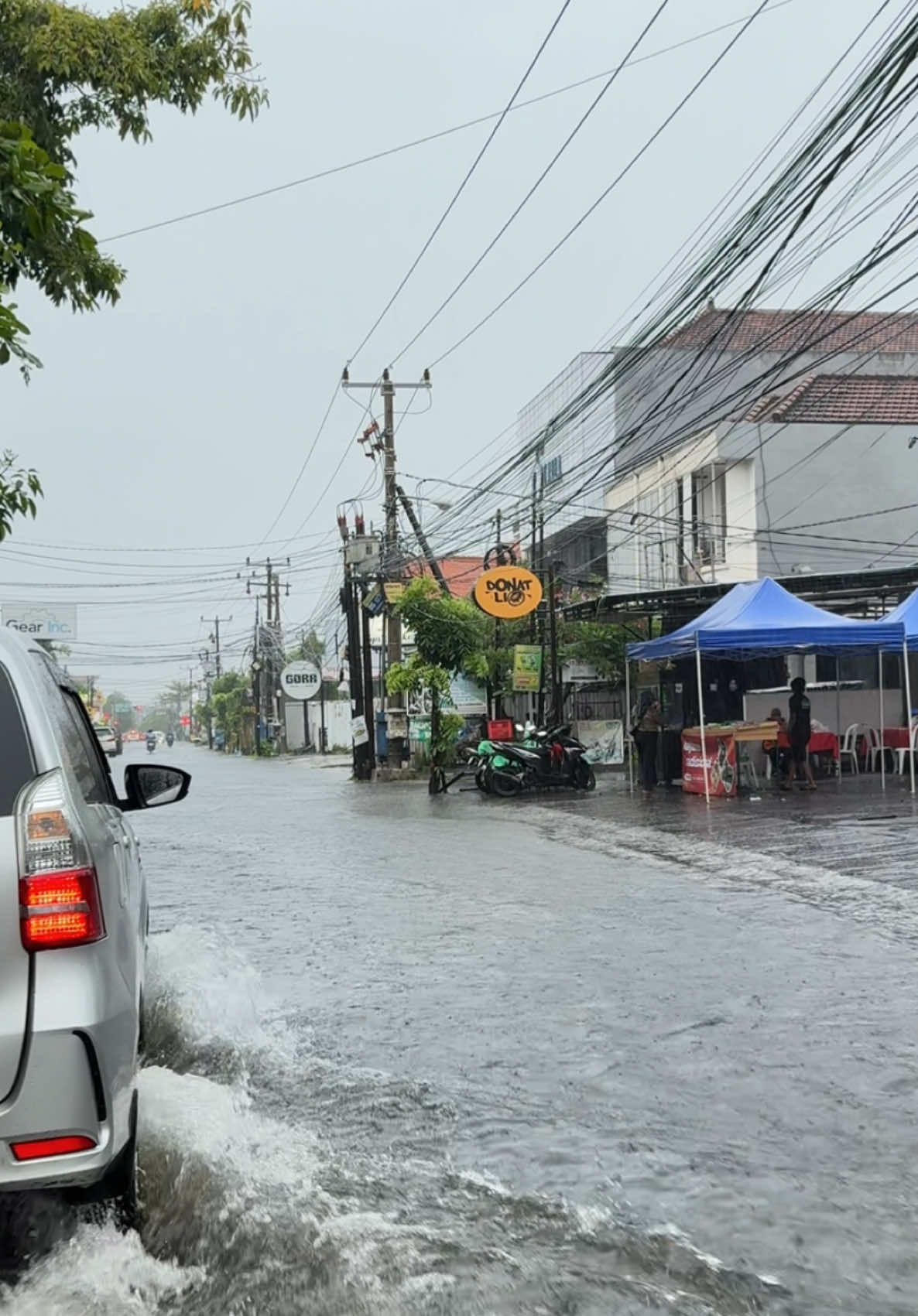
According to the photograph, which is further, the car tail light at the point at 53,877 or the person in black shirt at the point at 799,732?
the person in black shirt at the point at 799,732

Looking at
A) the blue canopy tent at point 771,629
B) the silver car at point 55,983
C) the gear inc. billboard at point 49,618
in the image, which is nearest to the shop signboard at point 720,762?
the blue canopy tent at point 771,629

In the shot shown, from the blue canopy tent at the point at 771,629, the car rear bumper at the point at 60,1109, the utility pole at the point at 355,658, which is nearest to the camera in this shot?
the car rear bumper at the point at 60,1109

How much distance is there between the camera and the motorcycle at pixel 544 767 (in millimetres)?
21734

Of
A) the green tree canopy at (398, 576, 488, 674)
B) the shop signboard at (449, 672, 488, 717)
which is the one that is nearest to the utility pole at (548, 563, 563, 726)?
the green tree canopy at (398, 576, 488, 674)

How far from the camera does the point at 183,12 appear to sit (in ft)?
25.0

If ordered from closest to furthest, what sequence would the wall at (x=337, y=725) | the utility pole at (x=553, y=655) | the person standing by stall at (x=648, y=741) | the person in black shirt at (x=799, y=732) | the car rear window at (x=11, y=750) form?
the car rear window at (x=11, y=750)
the person in black shirt at (x=799, y=732)
the person standing by stall at (x=648, y=741)
the utility pole at (x=553, y=655)
the wall at (x=337, y=725)

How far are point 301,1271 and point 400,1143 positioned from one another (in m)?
1.06

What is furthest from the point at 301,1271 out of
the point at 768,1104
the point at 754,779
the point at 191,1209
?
the point at 754,779

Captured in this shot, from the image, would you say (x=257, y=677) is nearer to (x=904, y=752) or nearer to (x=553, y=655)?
(x=553, y=655)

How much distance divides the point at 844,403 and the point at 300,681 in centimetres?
2782

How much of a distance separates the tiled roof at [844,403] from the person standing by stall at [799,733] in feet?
32.4

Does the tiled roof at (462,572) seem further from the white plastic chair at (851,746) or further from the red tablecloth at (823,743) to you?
the red tablecloth at (823,743)

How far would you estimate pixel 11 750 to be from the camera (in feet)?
10.1

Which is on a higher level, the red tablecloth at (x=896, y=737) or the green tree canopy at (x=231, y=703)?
the green tree canopy at (x=231, y=703)
